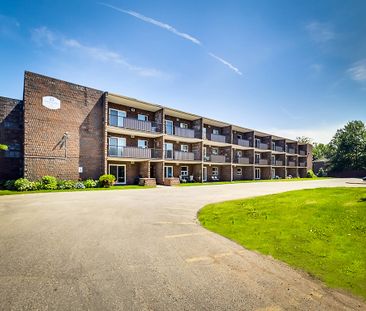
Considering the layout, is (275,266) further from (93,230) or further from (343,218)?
(93,230)

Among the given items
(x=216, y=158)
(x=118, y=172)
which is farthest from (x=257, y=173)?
(x=118, y=172)

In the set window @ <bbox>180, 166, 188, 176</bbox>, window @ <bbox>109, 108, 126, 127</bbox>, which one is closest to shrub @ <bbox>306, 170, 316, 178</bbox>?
window @ <bbox>180, 166, 188, 176</bbox>

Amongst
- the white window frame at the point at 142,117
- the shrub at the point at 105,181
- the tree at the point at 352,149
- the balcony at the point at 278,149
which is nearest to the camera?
the shrub at the point at 105,181

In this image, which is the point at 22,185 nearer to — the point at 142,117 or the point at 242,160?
the point at 142,117

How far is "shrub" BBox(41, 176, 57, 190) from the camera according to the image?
17812mm

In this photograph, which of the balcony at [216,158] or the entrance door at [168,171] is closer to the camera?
the entrance door at [168,171]

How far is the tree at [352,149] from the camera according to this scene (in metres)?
54.2

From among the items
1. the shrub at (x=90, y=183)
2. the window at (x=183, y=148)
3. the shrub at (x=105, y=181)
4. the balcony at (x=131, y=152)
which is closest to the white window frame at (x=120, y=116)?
the balcony at (x=131, y=152)

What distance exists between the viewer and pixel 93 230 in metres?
6.73

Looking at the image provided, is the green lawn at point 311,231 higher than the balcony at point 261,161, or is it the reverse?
the balcony at point 261,161

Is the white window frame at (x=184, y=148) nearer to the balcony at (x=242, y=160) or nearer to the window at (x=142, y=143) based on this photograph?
the window at (x=142, y=143)

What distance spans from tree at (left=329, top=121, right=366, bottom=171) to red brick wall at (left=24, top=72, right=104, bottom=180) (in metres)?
61.3

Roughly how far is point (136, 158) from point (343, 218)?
20.1 meters

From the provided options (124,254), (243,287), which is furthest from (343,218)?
(124,254)
